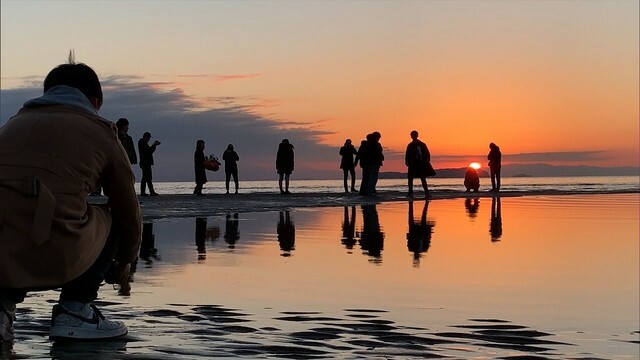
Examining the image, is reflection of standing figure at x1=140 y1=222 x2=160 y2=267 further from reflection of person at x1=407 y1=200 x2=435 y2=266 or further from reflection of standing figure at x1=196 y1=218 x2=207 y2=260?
reflection of person at x1=407 y1=200 x2=435 y2=266

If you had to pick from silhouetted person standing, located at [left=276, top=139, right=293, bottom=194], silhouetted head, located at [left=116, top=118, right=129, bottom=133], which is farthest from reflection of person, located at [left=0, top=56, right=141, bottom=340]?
silhouetted person standing, located at [left=276, top=139, right=293, bottom=194]

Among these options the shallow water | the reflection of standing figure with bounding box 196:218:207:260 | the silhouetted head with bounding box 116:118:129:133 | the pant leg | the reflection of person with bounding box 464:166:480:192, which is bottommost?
the shallow water

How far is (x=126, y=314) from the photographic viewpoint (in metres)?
5.84

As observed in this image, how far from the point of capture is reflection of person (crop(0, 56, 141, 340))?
4.12 metres

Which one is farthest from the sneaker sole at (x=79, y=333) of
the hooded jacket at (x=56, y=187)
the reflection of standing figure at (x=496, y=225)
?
the reflection of standing figure at (x=496, y=225)

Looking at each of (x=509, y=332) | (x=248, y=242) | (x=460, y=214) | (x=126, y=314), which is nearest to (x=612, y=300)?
(x=509, y=332)

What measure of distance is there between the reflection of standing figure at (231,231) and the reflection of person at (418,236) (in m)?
2.43

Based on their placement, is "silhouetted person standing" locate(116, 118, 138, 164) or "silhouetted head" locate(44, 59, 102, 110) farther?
"silhouetted person standing" locate(116, 118, 138, 164)

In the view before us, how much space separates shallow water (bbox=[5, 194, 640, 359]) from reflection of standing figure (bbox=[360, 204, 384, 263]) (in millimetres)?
38

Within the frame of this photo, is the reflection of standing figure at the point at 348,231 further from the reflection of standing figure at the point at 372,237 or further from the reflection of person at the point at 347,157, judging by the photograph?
the reflection of person at the point at 347,157

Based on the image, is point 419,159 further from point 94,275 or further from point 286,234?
point 94,275

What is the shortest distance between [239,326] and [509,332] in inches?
66.3

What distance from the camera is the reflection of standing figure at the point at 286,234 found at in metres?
11.2

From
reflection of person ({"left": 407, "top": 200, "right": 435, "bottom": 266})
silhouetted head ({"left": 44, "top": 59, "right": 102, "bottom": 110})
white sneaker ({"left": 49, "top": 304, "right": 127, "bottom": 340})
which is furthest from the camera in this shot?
reflection of person ({"left": 407, "top": 200, "right": 435, "bottom": 266})
